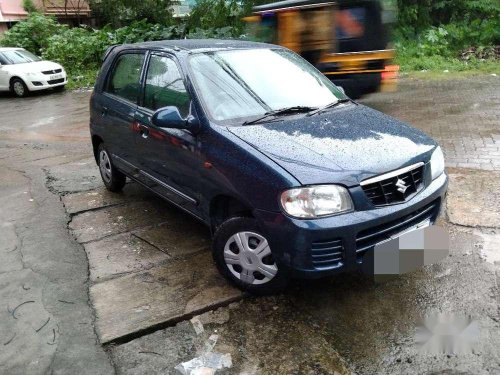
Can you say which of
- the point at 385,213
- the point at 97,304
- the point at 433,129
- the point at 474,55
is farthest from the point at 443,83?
the point at 97,304

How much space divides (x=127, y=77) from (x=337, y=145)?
2540mm

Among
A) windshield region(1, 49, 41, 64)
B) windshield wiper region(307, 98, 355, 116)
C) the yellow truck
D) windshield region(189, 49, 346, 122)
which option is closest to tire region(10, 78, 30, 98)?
windshield region(1, 49, 41, 64)

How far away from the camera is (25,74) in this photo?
14.3m

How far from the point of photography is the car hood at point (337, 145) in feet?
9.65

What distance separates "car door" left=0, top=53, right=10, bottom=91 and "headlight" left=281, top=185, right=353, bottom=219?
567 inches

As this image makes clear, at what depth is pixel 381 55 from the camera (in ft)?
27.6

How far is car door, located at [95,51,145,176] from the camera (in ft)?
14.9

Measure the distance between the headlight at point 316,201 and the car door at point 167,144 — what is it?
90 cm

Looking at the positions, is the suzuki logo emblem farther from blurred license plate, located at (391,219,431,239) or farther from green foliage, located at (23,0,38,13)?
green foliage, located at (23,0,38,13)

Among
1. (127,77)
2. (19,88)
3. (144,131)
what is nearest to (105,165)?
(127,77)

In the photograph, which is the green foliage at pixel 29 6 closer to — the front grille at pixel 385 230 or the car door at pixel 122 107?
the car door at pixel 122 107

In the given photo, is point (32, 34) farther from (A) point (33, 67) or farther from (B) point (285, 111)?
(B) point (285, 111)

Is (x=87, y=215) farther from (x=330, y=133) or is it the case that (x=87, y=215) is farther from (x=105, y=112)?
(x=330, y=133)

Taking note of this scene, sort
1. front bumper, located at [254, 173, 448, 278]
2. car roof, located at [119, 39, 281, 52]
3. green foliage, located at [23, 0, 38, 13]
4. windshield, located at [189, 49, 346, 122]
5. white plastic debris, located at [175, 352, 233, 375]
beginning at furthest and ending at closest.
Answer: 1. green foliage, located at [23, 0, 38, 13]
2. car roof, located at [119, 39, 281, 52]
3. windshield, located at [189, 49, 346, 122]
4. front bumper, located at [254, 173, 448, 278]
5. white plastic debris, located at [175, 352, 233, 375]
